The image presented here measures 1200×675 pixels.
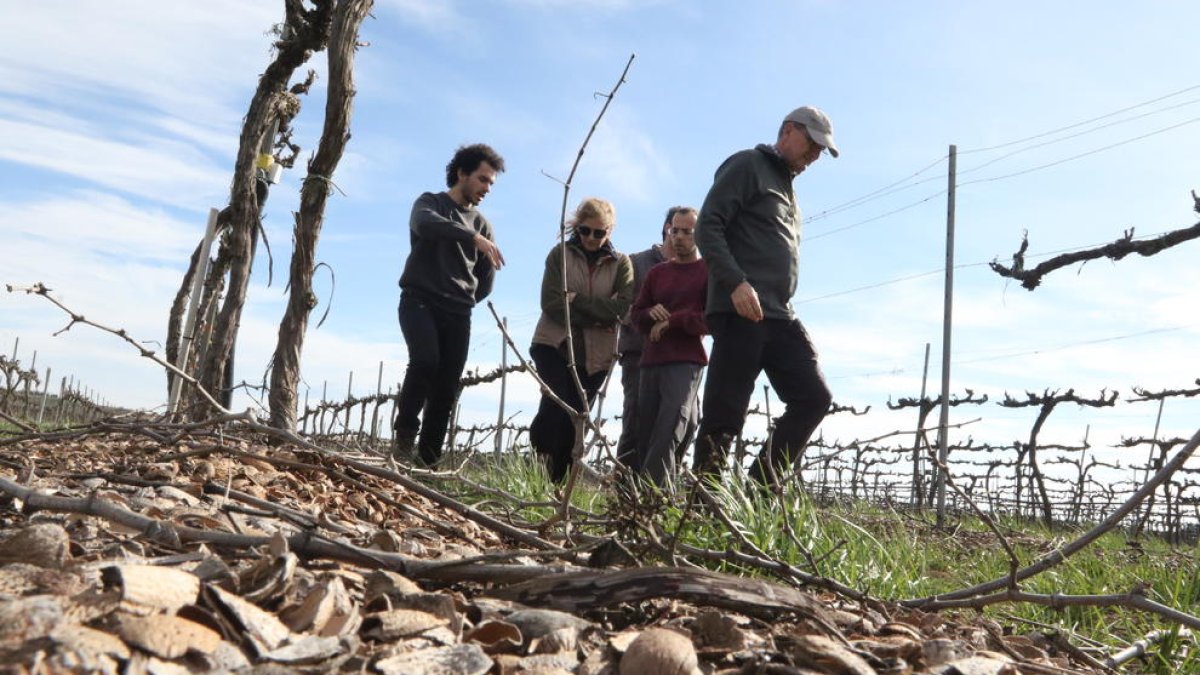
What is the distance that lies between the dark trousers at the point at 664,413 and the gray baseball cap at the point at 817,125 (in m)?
1.06

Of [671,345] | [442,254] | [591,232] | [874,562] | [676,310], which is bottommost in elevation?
[874,562]

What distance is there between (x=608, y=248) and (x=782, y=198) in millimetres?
1234

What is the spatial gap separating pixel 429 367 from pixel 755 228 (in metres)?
1.81

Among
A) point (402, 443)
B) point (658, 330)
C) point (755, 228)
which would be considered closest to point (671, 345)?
point (658, 330)

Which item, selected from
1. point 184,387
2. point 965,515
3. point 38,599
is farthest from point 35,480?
point 965,515

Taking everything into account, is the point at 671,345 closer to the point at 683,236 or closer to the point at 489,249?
the point at 683,236

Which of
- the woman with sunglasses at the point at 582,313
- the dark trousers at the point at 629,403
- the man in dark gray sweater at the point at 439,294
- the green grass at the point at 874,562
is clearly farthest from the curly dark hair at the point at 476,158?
the green grass at the point at 874,562

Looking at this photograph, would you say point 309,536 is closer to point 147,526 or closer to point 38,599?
point 147,526

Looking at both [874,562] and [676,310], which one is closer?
[874,562]

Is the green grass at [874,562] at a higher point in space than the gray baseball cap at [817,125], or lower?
lower

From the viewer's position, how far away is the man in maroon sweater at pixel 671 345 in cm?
436

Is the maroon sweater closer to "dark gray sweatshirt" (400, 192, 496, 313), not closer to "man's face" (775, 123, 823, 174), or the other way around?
"man's face" (775, 123, 823, 174)

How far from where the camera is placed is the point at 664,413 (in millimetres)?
4387

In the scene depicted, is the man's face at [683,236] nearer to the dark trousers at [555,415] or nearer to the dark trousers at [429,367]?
the dark trousers at [555,415]
